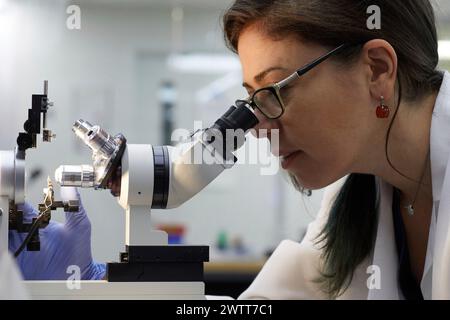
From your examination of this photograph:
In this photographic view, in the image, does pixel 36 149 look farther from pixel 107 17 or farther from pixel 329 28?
pixel 107 17

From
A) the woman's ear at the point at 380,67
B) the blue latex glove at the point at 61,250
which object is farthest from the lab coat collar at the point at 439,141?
the blue latex glove at the point at 61,250

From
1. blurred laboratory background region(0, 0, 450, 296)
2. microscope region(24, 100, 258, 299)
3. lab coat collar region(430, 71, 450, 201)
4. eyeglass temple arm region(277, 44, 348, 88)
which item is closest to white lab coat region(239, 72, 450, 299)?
lab coat collar region(430, 71, 450, 201)

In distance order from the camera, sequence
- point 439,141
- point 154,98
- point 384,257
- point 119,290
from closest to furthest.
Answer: point 119,290, point 439,141, point 384,257, point 154,98

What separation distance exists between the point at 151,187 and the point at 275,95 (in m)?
0.30

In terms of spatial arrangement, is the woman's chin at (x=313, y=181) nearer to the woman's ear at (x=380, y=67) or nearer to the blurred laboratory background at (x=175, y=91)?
the woman's ear at (x=380, y=67)

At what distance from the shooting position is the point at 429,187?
1.32 metres

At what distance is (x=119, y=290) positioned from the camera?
0.92 m

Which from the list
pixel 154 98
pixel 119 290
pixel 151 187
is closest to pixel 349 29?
pixel 151 187

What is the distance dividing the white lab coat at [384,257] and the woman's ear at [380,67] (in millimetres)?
129

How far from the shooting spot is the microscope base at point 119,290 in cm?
91

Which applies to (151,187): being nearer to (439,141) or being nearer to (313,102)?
(313,102)

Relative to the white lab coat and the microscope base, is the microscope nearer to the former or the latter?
the microscope base

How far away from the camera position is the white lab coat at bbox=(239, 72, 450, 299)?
1119mm
